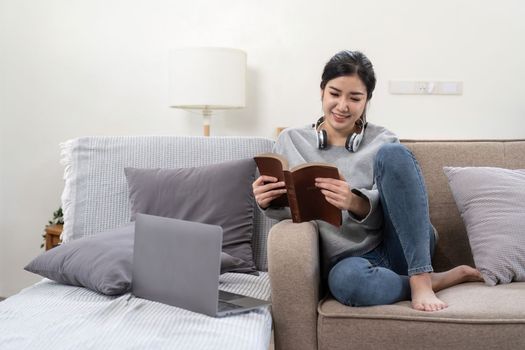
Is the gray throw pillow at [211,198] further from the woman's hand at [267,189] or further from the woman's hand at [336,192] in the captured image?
the woman's hand at [336,192]

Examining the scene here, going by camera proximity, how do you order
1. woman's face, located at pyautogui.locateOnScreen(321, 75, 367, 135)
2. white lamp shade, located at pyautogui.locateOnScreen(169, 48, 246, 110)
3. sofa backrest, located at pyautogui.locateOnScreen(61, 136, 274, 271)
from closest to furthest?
1. woman's face, located at pyautogui.locateOnScreen(321, 75, 367, 135)
2. sofa backrest, located at pyautogui.locateOnScreen(61, 136, 274, 271)
3. white lamp shade, located at pyautogui.locateOnScreen(169, 48, 246, 110)

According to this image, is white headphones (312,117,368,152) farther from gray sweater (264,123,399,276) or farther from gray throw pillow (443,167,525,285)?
gray throw pillow (443,167,525,285)

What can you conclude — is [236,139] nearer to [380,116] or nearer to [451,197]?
[451,197]

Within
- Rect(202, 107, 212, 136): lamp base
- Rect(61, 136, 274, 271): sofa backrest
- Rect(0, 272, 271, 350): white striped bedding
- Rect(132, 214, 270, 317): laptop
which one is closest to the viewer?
Rect(0, 272, 271, 350): white striped bedding

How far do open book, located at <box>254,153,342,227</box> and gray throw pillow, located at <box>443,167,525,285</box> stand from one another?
0.48 metres

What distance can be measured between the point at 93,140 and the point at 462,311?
4.23ft

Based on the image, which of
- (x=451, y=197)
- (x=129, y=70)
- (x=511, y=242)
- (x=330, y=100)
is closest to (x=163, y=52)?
(x=129, y=70)

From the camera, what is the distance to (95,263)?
147 centimetres

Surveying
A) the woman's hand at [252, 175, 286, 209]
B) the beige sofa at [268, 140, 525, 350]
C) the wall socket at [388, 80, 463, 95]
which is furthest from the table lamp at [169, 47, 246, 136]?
the beige sofa at [268, 140, 525, 350]

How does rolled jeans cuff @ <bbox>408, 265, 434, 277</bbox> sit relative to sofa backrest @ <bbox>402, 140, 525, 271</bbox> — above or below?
below

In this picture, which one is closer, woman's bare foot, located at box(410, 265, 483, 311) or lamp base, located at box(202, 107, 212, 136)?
woman's bare foot, located at box(410, 265, 483, 311)

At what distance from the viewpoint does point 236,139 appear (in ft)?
6.51

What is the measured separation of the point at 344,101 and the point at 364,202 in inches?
13.4

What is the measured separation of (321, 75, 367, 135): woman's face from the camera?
5.74ft
